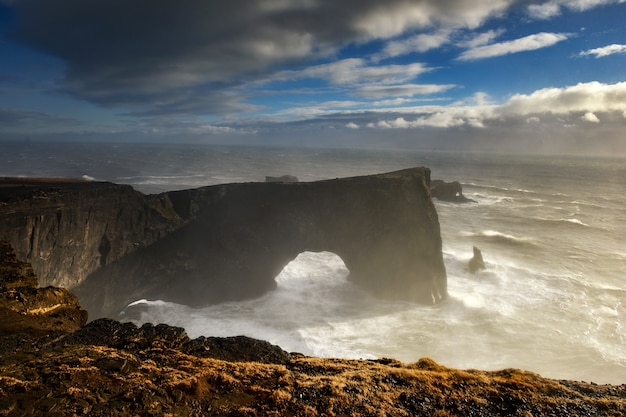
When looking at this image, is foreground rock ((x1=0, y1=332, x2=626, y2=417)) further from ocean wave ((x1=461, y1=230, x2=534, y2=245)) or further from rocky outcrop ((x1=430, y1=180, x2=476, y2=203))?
rocky outcrop ((x1=430, y1=180, x2=476, y2=203))

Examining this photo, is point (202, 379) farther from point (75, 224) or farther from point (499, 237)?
point (499, 237)

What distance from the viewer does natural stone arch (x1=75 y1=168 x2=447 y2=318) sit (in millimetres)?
37812

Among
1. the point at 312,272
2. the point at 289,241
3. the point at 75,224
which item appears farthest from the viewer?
the point at 312,272

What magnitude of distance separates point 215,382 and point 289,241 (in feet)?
103

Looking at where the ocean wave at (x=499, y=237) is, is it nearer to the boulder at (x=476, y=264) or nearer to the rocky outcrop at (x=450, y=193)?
the boulder at (x=476, y=264)

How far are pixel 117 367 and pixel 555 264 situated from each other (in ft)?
186

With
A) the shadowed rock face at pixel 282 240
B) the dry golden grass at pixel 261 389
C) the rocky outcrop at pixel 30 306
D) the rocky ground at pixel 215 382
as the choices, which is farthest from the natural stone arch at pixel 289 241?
the dry golden grass at pixel 261 389

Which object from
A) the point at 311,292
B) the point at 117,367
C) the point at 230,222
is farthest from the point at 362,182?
the point at 117,367

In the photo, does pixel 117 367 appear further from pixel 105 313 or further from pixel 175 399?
pixel 105 313

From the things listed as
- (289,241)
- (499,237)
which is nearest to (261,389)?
(289,241)

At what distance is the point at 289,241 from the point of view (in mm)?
41312

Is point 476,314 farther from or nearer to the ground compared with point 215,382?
nearer to the ground

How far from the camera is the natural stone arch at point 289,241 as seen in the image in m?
37.8

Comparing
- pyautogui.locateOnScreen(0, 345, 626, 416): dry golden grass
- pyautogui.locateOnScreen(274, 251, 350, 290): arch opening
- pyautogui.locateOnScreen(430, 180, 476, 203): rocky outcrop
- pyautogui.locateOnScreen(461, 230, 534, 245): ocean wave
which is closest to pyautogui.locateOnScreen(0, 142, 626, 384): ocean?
pyautogui.locateOnScreen(274, 251, 350, 290): arch opening
